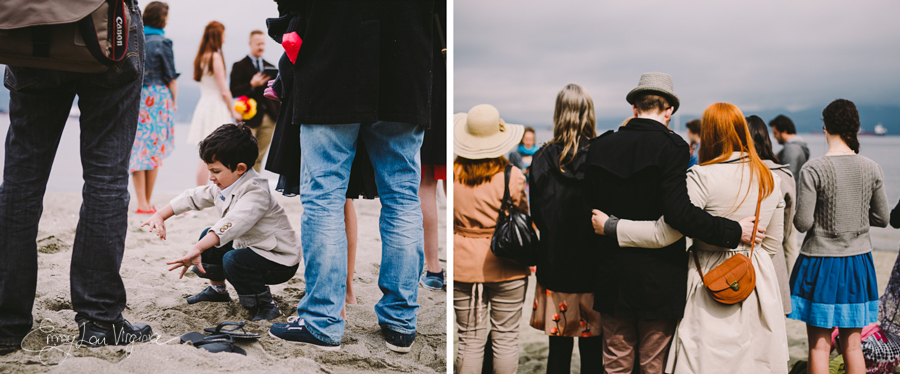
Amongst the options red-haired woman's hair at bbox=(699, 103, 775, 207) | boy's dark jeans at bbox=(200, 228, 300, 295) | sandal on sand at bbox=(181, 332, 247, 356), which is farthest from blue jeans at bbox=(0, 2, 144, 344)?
red-haired woman's hair at bbox=(699, 103, 775, 207)

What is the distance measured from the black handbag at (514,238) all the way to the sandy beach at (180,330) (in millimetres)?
455

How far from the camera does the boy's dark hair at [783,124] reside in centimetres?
469

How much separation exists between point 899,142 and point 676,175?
13.8m

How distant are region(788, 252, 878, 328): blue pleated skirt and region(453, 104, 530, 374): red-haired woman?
50.9 inches

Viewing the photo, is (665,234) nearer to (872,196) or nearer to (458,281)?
(458,281)

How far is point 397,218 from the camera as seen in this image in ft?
7.04

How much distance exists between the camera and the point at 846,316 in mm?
2461

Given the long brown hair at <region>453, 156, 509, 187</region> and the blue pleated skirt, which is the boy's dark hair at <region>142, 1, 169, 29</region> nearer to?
the long brown hair at <region>453, 156, 509, 187</region>

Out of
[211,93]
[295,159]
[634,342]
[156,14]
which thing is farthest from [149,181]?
[634,342]

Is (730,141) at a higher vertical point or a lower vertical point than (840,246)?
higher

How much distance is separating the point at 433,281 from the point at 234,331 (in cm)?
120

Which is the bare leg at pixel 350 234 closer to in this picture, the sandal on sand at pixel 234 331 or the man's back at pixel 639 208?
the sandal on sand at pixel 234 331

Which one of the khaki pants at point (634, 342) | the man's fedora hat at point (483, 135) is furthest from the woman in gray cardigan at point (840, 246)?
the man's fedora hat at point (483, 135)

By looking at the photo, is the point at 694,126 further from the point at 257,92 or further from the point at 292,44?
the point at 292,44
